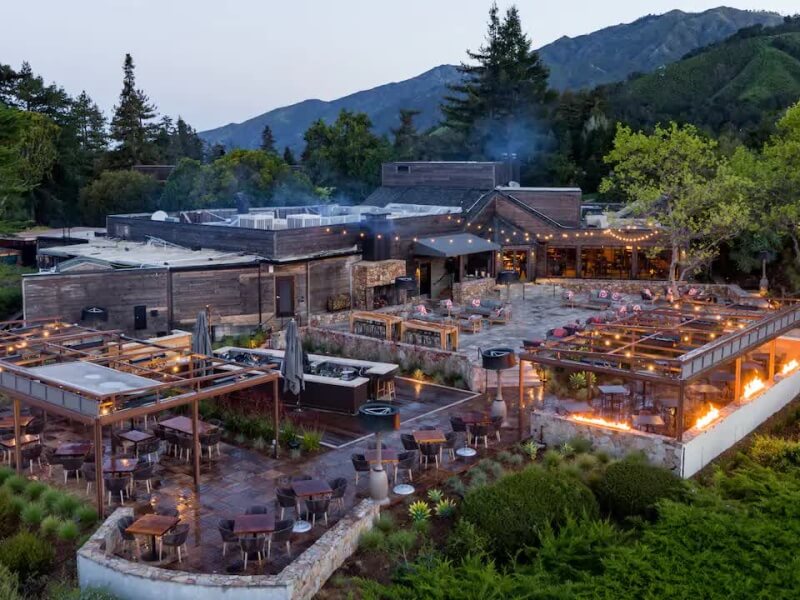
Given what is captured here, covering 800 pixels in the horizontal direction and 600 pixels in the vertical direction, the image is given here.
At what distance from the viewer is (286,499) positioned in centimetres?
1078

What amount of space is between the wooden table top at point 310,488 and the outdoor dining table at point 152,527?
1.71 m

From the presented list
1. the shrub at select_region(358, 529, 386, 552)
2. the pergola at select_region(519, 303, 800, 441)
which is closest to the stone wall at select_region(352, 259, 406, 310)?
the pergola at select_region(519, 303, 800, 441)

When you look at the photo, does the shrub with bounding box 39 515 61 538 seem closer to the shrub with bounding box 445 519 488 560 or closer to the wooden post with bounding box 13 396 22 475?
the wooden post with bounding box 13 396 22 475

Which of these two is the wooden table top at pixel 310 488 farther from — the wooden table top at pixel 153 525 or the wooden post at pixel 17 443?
the wooden post at pixel 17 443

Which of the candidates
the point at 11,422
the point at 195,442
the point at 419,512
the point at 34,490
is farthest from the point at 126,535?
the point at 11,422

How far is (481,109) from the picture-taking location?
5434cm

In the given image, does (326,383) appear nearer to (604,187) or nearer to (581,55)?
(604,187)

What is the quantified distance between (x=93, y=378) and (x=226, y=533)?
3.66 m

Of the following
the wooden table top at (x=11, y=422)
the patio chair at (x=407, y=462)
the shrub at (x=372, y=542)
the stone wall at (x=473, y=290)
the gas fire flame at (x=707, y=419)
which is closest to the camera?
the shrub at (x=372, y=542)

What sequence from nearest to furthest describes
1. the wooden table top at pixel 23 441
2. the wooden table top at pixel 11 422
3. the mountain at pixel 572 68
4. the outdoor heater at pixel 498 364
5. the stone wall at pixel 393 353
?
1. the wooden table top at pixel 23 441
2. the wooden table top at pixel 11 422
3. the outdoor heater at pixel 498 364
4. the stone wall at pixel 393 353
5. the mountain at pixel 572 68

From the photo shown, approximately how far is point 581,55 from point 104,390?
13938 centimetres

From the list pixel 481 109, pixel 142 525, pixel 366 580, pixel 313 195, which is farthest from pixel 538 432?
pixel 481 109

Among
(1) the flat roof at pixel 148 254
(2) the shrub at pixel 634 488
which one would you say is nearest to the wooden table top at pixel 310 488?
(2) the shrub at pixel 634 488

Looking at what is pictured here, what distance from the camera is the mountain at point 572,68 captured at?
128750 mm
